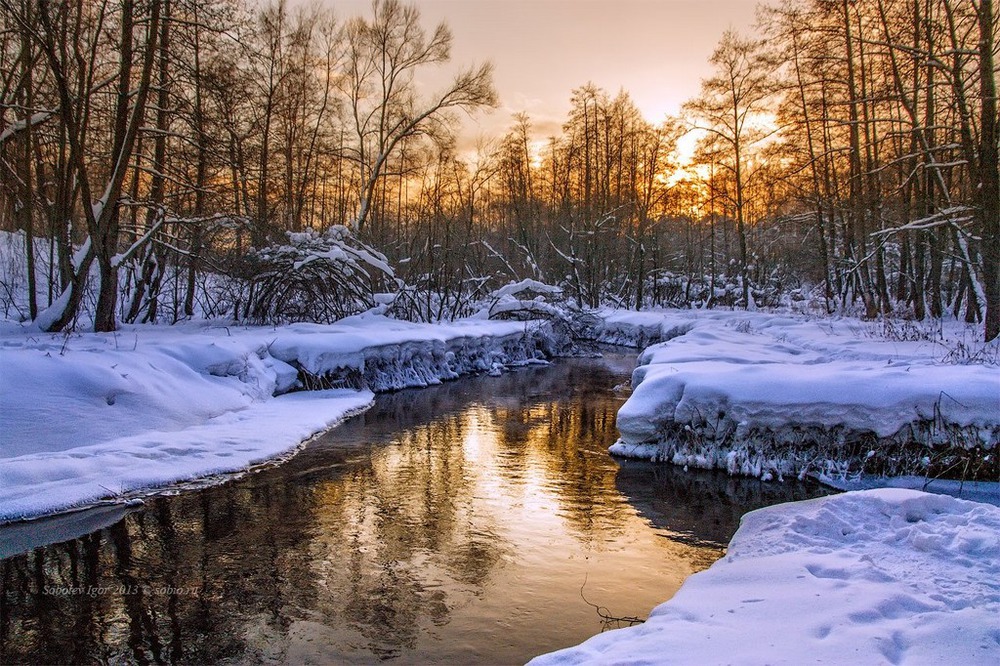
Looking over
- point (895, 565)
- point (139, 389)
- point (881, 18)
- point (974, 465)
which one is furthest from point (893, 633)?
point (881, 18)

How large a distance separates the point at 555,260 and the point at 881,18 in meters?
18.3

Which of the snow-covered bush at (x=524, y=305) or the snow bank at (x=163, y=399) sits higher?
the snow-covered bush at (x=524, y=305)

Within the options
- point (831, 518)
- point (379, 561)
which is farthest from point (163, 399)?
point (831, 518)

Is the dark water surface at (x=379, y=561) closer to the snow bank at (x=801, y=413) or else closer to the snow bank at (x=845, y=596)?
the snow bank at (x=801, y=413)

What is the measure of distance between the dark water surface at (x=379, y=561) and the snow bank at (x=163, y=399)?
0.75 m

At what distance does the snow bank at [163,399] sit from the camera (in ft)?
22.2

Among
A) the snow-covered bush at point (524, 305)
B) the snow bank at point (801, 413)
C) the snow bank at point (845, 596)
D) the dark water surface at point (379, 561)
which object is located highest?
the snow-covered bush at point (524, 305)

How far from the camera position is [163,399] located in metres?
8.98

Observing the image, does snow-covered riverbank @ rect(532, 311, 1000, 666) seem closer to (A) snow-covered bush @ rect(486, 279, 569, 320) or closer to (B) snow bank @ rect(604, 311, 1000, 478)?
(B) snow bank @ rect(604, 311, 1000, 478)

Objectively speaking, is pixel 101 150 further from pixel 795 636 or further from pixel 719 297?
pixel 719 297

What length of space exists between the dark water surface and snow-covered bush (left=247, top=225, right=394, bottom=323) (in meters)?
8.71

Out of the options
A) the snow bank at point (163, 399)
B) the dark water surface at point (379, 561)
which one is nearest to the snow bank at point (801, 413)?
the dark water surface at point (379, 561)

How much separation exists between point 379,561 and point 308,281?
12995 mm

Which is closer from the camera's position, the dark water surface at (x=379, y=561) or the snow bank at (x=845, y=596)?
the snow bank at (x=845, y=596)
